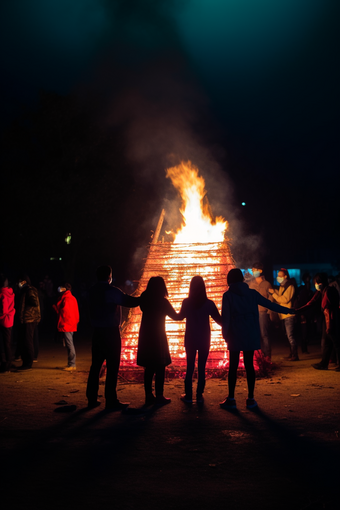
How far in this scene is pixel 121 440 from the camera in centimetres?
570

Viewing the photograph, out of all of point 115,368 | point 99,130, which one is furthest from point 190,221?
point 99,130

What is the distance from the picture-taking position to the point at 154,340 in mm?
7695

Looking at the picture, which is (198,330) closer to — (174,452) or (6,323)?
(174,452)

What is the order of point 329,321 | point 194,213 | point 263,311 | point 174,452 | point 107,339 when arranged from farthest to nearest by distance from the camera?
point 194,213 < point 263,311 < point 329,321 < point 107,339 < point 174,452

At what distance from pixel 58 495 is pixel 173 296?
7.14 m

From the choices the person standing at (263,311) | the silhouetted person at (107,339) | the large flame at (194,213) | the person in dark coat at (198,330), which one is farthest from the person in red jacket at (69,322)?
the person standing at (263,311)

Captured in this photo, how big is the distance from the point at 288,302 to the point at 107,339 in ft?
21.1

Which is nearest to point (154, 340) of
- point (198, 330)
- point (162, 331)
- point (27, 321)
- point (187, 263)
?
point (162, 331)

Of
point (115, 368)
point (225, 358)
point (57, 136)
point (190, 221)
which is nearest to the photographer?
point (115, 368)

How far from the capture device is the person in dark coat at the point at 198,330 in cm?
774

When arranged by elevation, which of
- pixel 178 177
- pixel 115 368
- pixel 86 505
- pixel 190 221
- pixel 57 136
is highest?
pixel 57 136

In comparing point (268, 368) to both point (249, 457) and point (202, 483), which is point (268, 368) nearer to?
point (249, 457)

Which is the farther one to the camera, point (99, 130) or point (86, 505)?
point (99, 130)

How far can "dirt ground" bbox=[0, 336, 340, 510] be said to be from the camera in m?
4.11
